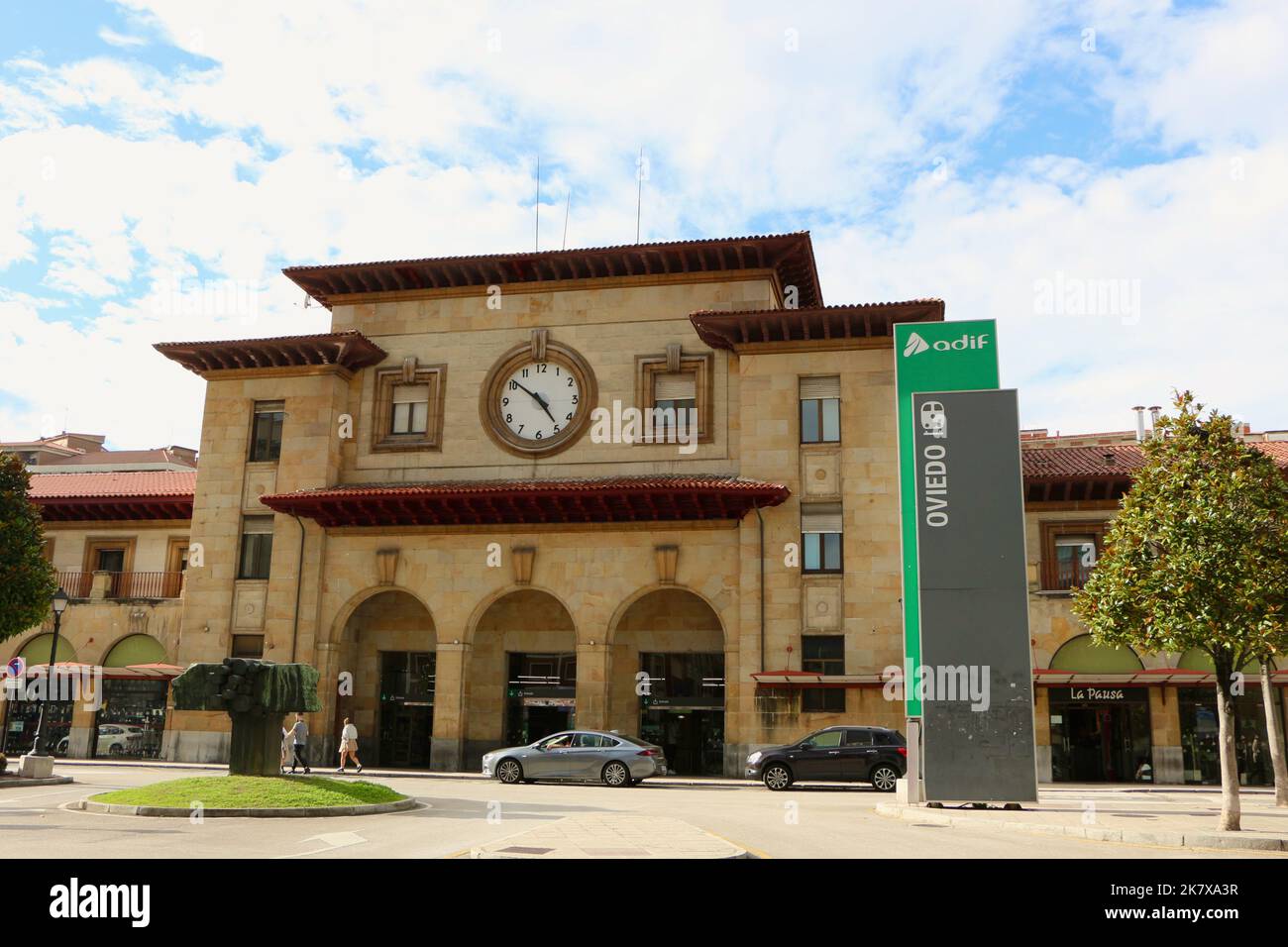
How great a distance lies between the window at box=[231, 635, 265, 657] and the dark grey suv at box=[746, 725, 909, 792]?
17.4 meters

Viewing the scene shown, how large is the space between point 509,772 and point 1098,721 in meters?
17.3

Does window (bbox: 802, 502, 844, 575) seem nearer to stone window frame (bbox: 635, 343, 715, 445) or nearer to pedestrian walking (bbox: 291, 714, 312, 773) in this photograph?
stone window frame (bbox: 635, 343, 715, 445)

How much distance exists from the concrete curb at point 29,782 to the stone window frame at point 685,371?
1833 centimetres

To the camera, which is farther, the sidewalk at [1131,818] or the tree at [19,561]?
the tree at [19,561]

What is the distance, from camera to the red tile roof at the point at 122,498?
135 ft

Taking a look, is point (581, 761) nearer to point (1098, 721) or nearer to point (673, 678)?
point (673, 678)

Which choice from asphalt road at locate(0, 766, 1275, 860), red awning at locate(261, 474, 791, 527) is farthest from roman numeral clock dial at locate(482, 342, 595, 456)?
asphalt road at locate(0, 766, 1275, 860)

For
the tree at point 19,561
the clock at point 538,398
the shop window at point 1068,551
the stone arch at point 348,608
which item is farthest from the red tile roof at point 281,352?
the shop window at point 1068,551

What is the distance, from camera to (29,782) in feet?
82.4

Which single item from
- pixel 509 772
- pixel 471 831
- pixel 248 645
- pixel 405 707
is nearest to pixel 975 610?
pixel 471 831

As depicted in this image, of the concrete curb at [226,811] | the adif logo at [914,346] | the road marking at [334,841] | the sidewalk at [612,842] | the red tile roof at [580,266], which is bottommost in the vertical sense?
the concrete curb at [226,811]

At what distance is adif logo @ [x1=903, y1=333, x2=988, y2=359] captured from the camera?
885 inches

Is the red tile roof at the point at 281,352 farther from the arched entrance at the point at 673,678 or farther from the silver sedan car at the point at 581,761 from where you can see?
the silver sedan car at the point at 581,761
